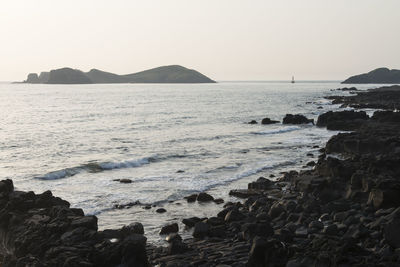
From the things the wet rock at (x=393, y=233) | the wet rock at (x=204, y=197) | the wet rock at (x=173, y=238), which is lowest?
the wet rock at (x=204, y=197)

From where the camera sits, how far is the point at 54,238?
13258 mm

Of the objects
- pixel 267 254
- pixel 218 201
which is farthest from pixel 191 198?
pixel 267 254

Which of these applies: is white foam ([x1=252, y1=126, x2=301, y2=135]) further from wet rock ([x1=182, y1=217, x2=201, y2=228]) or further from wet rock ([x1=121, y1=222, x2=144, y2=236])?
wet rock ([x1=121, y1=222, x2=144, y2=236])

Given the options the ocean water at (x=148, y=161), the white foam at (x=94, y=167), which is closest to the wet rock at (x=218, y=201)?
the ocean water at (x=148, y=161)

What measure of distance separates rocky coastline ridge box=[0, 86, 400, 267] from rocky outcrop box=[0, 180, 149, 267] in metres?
0.03

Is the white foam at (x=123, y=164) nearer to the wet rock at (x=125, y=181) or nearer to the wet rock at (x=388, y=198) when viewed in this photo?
the wet rock at (x=125, y=181)

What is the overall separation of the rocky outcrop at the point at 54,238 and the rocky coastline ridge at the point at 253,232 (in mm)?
27

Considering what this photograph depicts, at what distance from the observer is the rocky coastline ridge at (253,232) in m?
11.6

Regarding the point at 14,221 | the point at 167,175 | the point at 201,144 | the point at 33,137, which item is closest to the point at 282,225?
the point at 14,221

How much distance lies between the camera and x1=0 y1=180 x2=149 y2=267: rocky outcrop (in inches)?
472

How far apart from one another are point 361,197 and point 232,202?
5.51m

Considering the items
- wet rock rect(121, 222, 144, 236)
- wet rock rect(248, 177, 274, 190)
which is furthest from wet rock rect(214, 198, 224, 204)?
wet rock rect(121, 222, 144, 236)

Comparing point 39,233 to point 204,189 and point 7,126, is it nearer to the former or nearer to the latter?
point 204,189

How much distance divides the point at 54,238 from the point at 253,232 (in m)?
6.16
